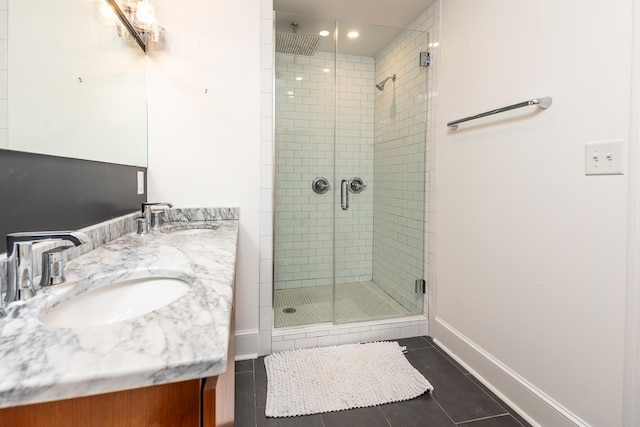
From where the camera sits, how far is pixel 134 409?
0.47 meters

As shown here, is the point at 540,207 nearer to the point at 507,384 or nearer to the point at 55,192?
the point at 507,384

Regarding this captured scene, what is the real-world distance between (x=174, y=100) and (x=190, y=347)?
175cm

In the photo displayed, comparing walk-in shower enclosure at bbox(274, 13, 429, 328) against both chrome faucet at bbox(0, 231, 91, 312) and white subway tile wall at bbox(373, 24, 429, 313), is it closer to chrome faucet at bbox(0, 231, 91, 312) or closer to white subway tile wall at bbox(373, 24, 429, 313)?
white subway tile wall at bbox(373, 24, 429, 313)

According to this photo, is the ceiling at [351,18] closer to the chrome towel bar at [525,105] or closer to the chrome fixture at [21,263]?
the chrome towel bar at [525,105]

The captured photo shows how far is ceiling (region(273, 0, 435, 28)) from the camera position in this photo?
2168 mm

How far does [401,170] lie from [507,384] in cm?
165

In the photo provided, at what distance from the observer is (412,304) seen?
93.9 inches

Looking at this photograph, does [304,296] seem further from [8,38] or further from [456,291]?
[8,38]

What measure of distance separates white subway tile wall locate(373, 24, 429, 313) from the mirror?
1.88m

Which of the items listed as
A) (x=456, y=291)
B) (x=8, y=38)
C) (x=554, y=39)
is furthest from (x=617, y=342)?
(x=8, y=38)

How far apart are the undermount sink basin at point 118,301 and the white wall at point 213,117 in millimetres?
935

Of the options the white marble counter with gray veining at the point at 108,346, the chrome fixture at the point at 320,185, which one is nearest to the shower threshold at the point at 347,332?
the chrome fixture at the point at 320,185

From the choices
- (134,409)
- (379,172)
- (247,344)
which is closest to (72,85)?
(134,409)

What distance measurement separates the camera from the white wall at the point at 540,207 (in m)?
1.10
